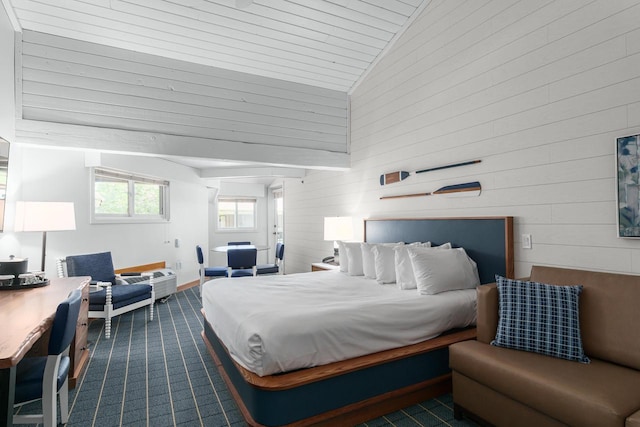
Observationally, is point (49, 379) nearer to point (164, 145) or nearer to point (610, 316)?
point (164, 145)

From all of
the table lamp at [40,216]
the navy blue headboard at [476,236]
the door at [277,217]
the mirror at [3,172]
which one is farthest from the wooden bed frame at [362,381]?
the door at [277,217]

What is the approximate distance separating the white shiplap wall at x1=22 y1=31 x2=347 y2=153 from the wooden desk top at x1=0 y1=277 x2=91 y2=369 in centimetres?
195

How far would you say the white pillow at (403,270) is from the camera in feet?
9.96

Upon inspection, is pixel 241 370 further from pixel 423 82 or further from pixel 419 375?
pixel 423 82

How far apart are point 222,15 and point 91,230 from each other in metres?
3.33

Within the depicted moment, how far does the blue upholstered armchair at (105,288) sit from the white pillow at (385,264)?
2992 mm

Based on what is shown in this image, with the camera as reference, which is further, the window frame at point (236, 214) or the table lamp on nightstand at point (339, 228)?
the window frame at point (236, 214)

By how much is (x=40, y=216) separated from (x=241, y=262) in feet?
9.10

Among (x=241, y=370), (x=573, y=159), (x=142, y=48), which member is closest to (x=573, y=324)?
(x=573, y=159)

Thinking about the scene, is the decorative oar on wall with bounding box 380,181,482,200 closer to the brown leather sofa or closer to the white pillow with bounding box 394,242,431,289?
the white pillow with bounding box 394,242,431,289

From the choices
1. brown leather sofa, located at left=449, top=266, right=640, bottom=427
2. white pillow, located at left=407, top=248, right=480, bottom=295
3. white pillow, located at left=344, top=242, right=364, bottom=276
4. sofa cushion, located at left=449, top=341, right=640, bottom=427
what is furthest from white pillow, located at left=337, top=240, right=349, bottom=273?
sofa cushion, located at left=449, top=341, right=640, bottom=427

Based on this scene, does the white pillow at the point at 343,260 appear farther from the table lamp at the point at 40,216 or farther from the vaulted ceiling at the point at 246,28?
the table lamp at the point at 40,216

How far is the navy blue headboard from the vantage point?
284 cm

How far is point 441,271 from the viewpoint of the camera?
2828 millimetres
